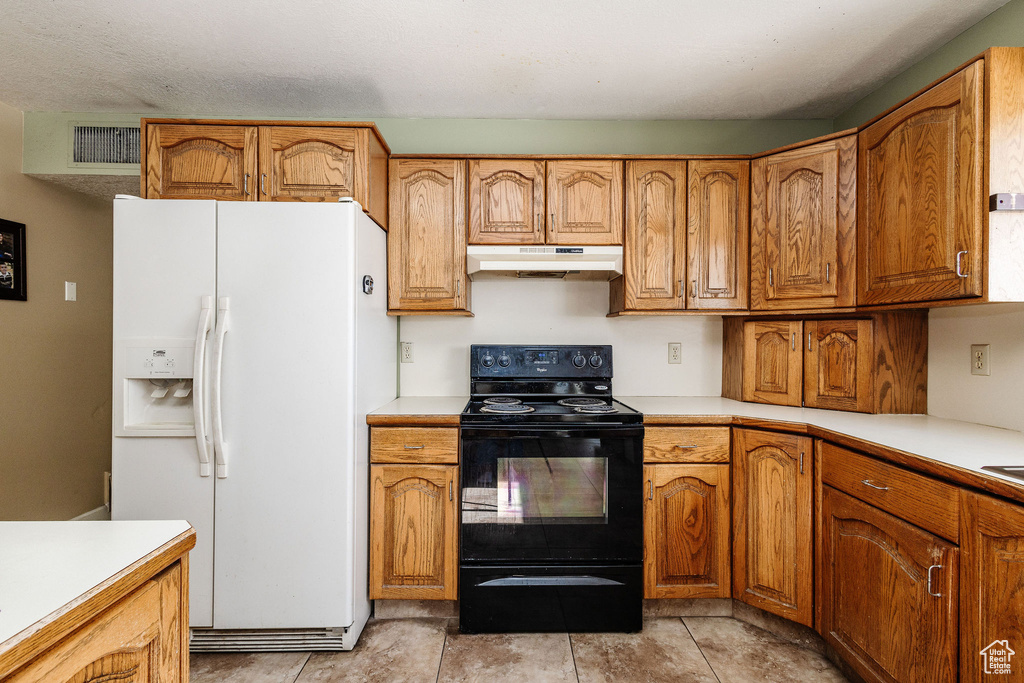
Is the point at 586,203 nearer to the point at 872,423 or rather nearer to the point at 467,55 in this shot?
the point at 467,55

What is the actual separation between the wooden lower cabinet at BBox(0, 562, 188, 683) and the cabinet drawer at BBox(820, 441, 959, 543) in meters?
1.79

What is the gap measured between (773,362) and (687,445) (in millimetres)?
701

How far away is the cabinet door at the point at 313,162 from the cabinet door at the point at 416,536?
3.91 feet

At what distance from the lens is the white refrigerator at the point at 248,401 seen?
184 centimetres

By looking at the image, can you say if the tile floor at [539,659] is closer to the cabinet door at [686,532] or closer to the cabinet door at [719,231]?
the cabinet door at [686,532]

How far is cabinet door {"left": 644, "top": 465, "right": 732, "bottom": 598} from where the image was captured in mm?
2070

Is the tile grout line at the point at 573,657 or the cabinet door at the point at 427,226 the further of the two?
the cabinet door at the point at 427,226

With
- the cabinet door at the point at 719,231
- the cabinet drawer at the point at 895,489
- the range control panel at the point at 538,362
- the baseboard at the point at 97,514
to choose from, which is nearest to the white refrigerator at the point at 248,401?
the range control panel at the point at 538,362

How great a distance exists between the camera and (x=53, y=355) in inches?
107

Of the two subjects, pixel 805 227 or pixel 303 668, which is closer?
pixel 303 668

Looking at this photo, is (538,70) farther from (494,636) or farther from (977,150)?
(494,636)

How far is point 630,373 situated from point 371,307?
1.44 metres

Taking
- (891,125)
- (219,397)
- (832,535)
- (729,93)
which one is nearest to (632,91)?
(729,93)

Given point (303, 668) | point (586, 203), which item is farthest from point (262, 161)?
point (303, 668)
